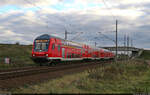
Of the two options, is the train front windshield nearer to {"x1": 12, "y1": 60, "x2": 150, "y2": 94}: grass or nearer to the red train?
the red train

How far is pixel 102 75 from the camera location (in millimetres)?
13547

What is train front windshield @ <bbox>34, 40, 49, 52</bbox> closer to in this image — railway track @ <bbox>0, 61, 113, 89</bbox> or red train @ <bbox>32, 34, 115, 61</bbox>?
red train @ <bbox>32, 34, 115, 61</bbox>

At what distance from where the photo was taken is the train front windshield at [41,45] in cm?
2217

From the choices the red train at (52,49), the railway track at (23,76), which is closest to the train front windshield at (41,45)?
the red train at (52,49)

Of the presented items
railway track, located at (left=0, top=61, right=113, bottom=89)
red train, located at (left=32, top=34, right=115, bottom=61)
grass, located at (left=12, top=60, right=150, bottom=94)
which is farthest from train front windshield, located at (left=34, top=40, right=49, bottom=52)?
grass, located at (left=12, top=60, right=150, bottom=94)

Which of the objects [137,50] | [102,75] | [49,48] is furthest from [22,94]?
[137,50]

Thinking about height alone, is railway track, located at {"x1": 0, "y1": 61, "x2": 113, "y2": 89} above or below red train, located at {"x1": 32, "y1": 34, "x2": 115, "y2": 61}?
below

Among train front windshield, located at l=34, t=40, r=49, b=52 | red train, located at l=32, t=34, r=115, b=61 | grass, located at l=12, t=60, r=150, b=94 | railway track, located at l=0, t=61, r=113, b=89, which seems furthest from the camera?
train front windshield, located at l=34, t=40, r=49, b=52

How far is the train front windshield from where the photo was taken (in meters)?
22.2

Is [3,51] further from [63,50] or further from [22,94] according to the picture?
[22,94]

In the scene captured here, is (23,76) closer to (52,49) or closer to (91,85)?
(91,85)

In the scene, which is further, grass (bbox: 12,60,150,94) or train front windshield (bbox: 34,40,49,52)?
train front windshield (bbox: 34,40,49,52)

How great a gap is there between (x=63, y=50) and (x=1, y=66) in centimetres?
823

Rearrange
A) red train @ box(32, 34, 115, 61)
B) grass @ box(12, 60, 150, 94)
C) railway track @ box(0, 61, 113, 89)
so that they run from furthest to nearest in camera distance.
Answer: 1. red train @ box(32, 34, 115, 61)
2. railway track @ box(0, 61, 113, 89)
3. grass @ box(12, 60, 150, 94)
